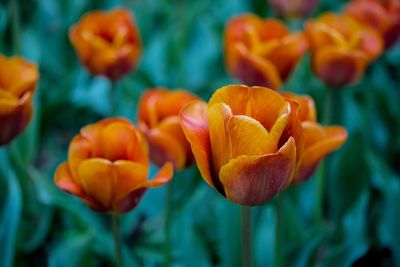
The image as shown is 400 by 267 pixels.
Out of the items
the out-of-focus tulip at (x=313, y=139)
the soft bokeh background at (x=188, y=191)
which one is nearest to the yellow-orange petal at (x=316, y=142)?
the out-of-focus tulip at (x=313, y=139)

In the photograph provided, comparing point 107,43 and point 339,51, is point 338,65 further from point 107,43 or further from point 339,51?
point 107,43

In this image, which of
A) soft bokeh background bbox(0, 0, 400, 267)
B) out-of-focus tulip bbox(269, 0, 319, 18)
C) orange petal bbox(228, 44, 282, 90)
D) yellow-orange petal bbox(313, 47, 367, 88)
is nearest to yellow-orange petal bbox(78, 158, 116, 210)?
soft bokeh background bbox(0, 0, 400, 267)

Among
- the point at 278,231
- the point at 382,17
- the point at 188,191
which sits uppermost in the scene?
the point at 382,17

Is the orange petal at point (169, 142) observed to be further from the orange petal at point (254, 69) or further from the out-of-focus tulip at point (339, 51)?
the out-of-focus tulip at point (339, 51)

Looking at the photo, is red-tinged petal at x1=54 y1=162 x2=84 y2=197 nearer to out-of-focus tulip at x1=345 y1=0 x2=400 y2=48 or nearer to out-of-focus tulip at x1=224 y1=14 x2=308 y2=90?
out-of-focus tulip at x1=224 y1=14 x2=308 y2=90

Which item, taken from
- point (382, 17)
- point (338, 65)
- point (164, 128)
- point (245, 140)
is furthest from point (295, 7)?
point (245, 140)

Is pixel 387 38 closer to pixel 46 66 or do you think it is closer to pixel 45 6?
pixel 46 66
